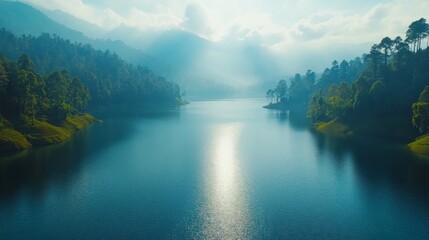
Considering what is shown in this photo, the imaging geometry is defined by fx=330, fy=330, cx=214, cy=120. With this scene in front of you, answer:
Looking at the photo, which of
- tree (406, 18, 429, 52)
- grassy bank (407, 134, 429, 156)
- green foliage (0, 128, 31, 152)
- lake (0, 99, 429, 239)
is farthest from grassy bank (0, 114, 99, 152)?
tree (406, 18, 429, 52)

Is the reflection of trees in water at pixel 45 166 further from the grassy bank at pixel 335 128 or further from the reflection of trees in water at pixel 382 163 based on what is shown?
the grassy bank at pixel 335 128

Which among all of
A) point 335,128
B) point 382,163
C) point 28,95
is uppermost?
point 28,95

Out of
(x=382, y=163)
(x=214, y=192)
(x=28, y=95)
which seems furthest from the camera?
(x=28, y=95)

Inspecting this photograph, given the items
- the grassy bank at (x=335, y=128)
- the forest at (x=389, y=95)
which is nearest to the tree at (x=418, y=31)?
the forest at (x=389, y=95)

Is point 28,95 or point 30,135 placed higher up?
point 28,95

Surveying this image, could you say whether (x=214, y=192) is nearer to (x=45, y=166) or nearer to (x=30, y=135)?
(x=45, y=166)

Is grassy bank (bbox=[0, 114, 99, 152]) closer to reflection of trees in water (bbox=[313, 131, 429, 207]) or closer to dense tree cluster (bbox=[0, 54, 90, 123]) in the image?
dense tree cluster (bbox=[0, 54, 90, 123])

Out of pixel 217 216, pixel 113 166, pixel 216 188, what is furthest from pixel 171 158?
pixel 217 216

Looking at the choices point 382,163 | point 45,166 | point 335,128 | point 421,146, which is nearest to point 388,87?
point 335,128

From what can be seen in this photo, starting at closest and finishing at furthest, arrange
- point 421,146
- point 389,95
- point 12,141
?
1. point 12,141
2. point 421,146
3. point 389,95
